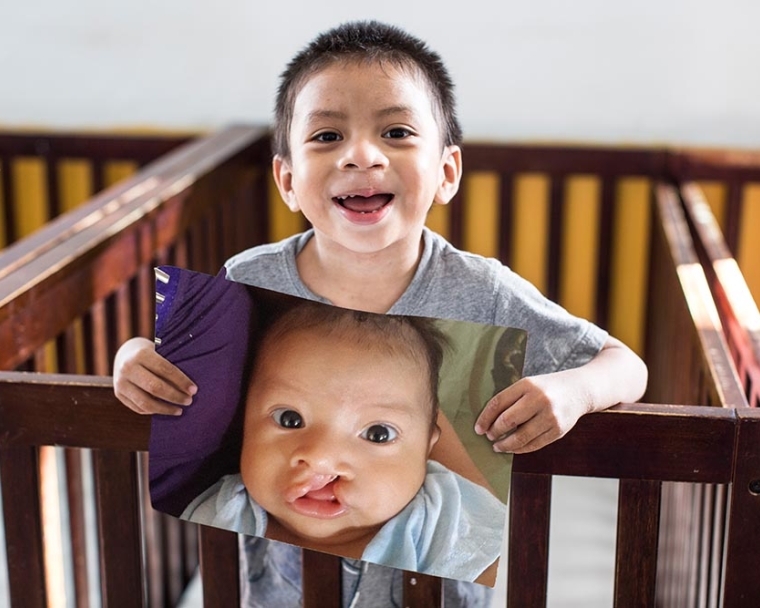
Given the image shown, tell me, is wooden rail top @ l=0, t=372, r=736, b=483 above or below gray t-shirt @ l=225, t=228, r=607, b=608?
below

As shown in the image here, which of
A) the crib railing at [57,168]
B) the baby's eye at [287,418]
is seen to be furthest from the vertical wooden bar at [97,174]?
the baby's eye at [287,418]

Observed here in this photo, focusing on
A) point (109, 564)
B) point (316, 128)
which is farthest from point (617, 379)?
point (109, 564)

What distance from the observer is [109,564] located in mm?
1097

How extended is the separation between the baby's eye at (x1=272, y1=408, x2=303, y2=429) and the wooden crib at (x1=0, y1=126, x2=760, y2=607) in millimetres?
135

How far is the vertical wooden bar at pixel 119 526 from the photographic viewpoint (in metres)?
1.08

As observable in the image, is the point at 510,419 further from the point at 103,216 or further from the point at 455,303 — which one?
the point at 103,216

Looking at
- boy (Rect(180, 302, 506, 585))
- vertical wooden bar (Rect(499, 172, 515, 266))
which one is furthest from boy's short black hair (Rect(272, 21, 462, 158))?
vertical wooden bar (Rect(499, 172, 515, 266))

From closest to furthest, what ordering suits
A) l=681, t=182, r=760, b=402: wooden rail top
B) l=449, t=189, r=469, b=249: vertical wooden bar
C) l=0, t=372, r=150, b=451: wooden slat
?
l=0, t=372, r=150, b=451: wooden slat
l=681, t=182, r=760, b=402: wooden rail top
l=449, t=189, r=469, b=249: vertical wooden bar

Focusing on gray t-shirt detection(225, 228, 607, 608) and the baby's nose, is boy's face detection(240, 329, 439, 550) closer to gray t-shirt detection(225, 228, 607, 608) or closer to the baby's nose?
the baby's nose

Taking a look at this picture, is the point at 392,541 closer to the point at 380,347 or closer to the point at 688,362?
the point at 380,347

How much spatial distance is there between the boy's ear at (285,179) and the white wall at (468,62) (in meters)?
1.45

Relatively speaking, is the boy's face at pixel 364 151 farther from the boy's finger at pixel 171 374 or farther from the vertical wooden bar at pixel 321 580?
the vertical wooden bar at pixel 321 580

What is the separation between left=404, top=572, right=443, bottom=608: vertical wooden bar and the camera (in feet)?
3.37

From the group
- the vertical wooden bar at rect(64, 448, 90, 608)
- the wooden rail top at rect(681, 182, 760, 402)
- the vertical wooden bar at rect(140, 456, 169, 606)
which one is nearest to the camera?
the wooden rail top at rect(681, 182, 760, 402)
